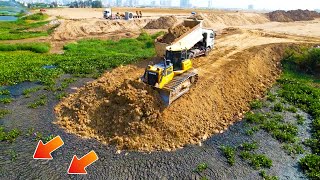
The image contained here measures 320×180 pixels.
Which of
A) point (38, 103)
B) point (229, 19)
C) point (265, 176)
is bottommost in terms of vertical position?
point (265, 176)

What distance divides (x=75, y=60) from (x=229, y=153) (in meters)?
19.2

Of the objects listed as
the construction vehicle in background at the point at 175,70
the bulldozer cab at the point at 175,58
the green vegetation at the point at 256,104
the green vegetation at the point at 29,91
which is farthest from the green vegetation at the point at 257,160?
the green vegetation at the point at 29,91

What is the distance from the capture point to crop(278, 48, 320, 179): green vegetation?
13.2m

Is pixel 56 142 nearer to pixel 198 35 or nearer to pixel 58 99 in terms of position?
pixel 58 99

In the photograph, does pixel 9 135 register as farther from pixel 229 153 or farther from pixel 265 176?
pixel 265 176

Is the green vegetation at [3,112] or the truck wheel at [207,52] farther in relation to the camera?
the truck wheel at [207,52]

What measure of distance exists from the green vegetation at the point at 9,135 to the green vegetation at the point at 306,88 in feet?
→ 45.0

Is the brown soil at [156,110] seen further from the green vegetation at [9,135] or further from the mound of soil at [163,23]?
the mound of soil at [163,23]

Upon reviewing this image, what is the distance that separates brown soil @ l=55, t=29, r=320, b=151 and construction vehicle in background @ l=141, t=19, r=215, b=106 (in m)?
0.48

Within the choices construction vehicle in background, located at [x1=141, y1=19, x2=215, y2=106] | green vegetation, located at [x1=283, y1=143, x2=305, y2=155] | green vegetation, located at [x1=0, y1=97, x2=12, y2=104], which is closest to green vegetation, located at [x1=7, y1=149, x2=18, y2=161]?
green vegetation, located at [x1=0, y1=97, x2=12, y2=104]

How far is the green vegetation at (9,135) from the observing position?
14477mm

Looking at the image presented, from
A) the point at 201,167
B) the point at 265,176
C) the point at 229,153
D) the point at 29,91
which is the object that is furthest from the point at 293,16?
the point at 201,167

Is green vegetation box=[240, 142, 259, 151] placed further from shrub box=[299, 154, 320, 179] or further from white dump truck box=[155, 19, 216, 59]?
white dump truck box=[155, 19, 216, 59]

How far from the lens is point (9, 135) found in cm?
1471
